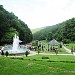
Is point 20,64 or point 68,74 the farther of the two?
point 20,64

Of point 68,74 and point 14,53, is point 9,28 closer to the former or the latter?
point 14,53

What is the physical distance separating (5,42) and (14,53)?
43001mm

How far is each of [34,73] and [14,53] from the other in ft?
91.7

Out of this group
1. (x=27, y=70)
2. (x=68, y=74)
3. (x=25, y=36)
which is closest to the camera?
(x=68, y=74)

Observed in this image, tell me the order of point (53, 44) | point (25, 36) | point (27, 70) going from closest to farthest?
point (27, 70)
point (53, 44)
point (25, 36)

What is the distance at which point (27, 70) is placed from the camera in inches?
1032

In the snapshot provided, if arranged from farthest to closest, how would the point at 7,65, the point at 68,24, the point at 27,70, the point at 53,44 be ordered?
the point at 68,24, the point at 53,44, the point at 7,65, the point at 27,70

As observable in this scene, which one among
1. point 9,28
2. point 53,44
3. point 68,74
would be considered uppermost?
point 9,28

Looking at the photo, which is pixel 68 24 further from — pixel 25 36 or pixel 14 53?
pixel 14 53

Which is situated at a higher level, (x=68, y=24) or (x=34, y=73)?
(x=68, y=24)

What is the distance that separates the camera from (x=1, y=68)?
2739 centimetres

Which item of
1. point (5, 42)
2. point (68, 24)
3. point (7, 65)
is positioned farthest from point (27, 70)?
point (68, 24)

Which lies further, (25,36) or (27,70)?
(25,36)

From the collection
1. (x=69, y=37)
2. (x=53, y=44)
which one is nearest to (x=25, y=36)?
(x=69, y=37)
